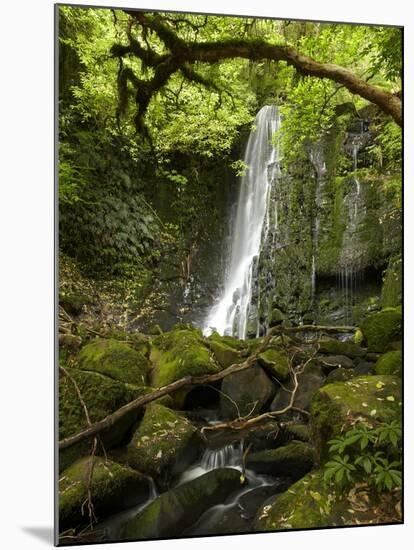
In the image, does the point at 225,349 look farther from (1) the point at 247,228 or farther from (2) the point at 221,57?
(2) the point at 221,57

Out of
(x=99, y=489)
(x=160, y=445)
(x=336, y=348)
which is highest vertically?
(x=336, y=348)

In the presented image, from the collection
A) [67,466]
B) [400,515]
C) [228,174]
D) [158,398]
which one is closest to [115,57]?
[228,174]

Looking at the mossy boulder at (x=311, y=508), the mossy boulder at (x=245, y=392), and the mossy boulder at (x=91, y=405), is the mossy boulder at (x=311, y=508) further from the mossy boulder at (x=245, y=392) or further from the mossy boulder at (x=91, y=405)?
the mossy boulder at (x=91, y=405)

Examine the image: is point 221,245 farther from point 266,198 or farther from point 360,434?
point 360,434

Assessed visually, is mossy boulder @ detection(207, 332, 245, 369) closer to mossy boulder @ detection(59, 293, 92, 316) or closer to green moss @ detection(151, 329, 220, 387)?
green moss @ detection(151, 329, 220, 387)

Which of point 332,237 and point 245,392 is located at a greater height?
point 332,237

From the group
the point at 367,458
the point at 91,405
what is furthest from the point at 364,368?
the point at 91,405

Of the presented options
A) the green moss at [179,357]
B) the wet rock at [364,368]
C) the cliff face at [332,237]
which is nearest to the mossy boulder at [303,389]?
the wet rock at [364,368]

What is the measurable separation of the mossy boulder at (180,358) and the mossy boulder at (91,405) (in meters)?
0.16

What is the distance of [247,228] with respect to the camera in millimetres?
3889

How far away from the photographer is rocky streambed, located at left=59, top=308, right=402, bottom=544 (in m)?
3.46

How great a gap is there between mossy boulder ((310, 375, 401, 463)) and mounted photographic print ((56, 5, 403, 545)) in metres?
0.01

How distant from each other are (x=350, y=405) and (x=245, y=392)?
70 cm

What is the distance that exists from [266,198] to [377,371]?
4.71 feet
